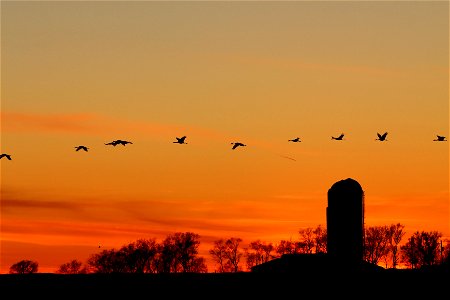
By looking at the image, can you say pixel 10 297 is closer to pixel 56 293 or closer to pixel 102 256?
pixel 56 293

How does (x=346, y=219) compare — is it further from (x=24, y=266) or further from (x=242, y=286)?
(x=24, y=266)

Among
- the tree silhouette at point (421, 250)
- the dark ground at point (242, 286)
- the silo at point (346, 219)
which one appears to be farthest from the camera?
the tree silhouette at point (421, 250)

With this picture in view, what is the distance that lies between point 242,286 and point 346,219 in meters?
10.3

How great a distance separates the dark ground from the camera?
55250 mm

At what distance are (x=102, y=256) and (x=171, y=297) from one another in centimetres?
7675

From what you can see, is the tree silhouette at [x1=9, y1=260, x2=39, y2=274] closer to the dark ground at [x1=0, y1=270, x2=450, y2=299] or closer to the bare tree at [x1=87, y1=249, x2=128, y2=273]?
the bare tree at [x1=87, y1=249, x2=128, y2=273]

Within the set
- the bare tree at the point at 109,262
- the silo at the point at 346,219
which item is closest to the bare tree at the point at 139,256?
the bare tree at the point at 109,262

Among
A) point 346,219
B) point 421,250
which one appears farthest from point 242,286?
point 421,250

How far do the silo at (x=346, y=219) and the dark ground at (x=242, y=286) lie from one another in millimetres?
6584

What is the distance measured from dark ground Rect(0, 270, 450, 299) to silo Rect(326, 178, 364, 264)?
6.58 m

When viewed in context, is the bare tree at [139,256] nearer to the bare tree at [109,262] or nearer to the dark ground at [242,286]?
the bare tree at [109,262]

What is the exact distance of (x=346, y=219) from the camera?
6444cm

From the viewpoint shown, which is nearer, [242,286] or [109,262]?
[242,286]

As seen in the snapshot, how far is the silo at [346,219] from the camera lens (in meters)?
63.7
